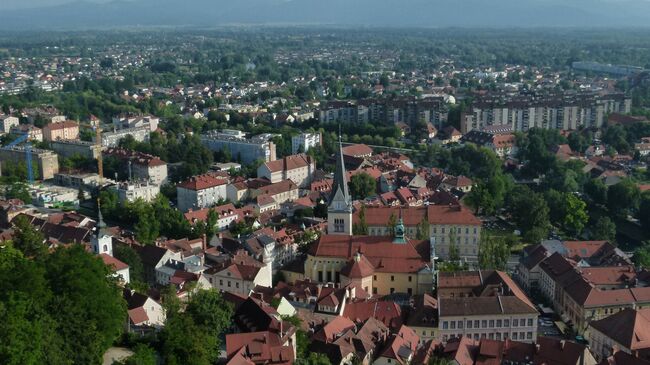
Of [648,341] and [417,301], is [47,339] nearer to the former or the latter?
[417,301]

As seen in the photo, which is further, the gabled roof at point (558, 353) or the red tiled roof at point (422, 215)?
the red tiled roof at point (422, 215)

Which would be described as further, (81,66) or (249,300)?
(81,66)

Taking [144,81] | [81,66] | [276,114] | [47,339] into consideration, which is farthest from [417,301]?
[81,66]

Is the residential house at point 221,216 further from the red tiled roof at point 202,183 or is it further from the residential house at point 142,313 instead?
the residential house at point 142,313

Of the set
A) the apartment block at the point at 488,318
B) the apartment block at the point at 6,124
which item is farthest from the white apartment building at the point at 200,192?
the apartment block at the point at 6,124

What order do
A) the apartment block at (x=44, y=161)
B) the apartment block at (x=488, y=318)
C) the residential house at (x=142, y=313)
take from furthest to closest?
the apartment block at (x=44, y=161) → the apartment block at (x=488, y=318) → the residential house at (x=142, y=313)

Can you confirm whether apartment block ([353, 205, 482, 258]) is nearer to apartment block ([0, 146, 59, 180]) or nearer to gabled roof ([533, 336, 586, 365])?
gabled roof ([533, 336, 586, 365])

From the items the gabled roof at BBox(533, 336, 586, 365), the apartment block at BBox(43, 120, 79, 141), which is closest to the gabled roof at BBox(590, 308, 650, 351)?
the gabled roof at BBox(533, 336, 586, 365)

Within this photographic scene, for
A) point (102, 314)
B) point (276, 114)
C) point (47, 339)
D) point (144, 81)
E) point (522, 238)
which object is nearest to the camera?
point (47, 339)
